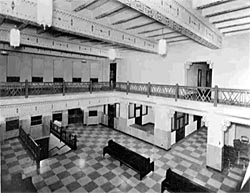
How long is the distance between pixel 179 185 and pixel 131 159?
2.38m

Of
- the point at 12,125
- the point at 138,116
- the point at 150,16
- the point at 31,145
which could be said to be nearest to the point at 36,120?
the point at 12,125

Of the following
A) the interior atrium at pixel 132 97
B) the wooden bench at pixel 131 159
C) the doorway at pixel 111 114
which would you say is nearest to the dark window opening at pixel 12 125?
the interior atrium at pixel 132 97

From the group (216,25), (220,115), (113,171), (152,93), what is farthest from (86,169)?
(216,25)

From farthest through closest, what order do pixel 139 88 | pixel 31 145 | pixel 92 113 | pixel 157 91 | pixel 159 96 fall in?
pixel 92 113, pixel 139 88, pixel 157 91, pixel 159 96, pixel 31 145

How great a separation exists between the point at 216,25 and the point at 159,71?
4711mm

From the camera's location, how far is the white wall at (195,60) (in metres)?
7.42

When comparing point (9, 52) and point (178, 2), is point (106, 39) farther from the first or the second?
point (9, 52)

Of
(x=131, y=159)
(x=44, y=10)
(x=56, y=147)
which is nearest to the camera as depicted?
(x=44, y=10)

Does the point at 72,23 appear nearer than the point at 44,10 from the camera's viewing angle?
No

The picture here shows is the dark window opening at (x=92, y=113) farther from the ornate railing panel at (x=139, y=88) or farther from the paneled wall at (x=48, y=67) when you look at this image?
the ornate railing panel at (x=139, y=88)

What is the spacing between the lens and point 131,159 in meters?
7.48

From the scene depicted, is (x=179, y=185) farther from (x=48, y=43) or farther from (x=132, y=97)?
(x=48, y=43)

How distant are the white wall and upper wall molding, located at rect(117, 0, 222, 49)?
6.78ft

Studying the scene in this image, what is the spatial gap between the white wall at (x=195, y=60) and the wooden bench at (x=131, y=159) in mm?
4738
